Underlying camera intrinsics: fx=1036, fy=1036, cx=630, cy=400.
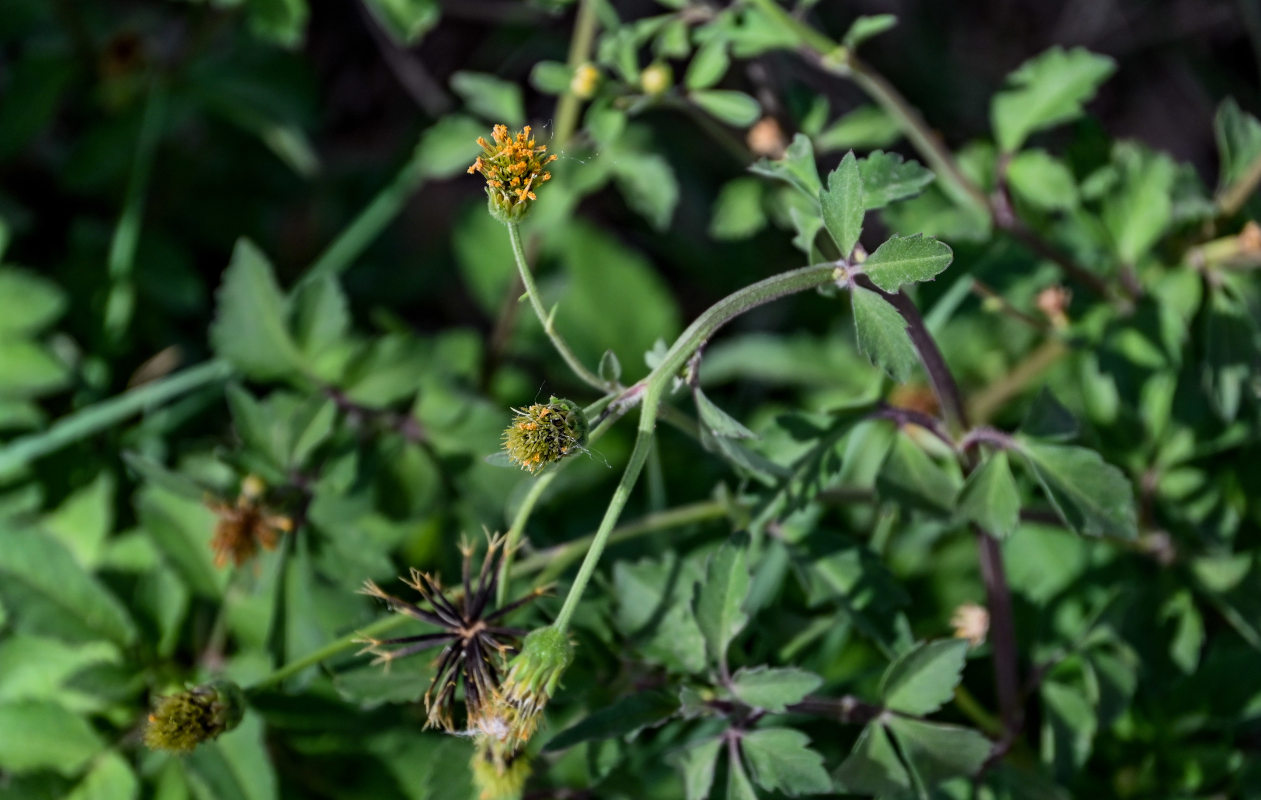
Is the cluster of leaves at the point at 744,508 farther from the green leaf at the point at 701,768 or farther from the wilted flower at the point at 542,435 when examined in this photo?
the wilted flower at the point at 542,435

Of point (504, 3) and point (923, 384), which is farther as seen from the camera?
point (504, 3)

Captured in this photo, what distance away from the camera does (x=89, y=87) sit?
10.2 feet

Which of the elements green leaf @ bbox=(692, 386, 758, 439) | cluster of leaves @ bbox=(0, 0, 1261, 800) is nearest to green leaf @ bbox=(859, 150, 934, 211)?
cluster of leaves @ bbox=(0, 0, 1261, 800)

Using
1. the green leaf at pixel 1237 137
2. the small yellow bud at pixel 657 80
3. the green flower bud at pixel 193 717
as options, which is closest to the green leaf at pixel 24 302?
the green flower bud at pixel 193 717

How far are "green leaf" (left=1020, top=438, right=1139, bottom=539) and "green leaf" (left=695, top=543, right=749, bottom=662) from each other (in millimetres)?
534

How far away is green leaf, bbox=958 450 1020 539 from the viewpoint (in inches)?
68.4

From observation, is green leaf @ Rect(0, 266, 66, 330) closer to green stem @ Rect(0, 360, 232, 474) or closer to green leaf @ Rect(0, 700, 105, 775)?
green stem @ Rect(0, 360, 232, 474)

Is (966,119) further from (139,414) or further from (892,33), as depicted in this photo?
(139,414)

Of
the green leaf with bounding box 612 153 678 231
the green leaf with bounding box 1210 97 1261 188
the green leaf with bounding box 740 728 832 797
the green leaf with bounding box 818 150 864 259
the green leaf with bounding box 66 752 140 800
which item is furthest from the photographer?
the green leaf with bounding box 612 153 678 231

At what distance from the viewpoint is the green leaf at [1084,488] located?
1.74 meters

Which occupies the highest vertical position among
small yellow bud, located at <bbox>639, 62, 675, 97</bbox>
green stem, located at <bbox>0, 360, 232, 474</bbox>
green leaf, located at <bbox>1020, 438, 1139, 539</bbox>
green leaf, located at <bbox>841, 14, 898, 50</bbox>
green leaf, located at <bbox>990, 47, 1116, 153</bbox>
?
green leaf, located at <bbox>841, 14, 898, 50</bbox>

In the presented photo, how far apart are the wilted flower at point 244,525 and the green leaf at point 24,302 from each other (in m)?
0.74

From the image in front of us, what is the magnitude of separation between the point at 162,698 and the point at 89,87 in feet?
7.16

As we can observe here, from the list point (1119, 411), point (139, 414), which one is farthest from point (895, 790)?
point (139, 414)
